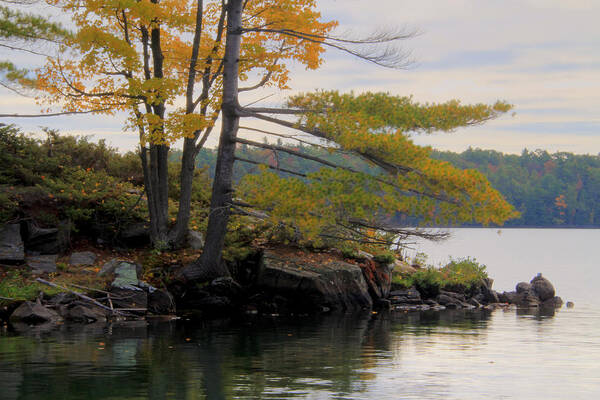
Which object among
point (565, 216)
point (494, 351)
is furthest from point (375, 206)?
point (565, 216)

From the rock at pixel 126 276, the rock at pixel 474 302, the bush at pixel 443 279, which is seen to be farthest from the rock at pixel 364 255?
the rock at pixel 126 276

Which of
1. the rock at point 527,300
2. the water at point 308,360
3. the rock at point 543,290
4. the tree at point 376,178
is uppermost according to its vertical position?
the tree at point 376,178

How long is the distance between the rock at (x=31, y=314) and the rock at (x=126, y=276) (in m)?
1.84

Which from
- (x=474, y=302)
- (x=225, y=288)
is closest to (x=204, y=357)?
(x=225, y=288)

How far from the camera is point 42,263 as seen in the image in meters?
18.7

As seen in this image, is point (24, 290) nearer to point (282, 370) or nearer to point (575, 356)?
point (282, 370)

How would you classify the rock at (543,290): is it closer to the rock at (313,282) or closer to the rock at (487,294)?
the rock at (487,294)

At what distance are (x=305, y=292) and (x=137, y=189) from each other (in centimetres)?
671

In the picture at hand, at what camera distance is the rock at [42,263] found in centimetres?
1838

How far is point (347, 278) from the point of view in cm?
2000

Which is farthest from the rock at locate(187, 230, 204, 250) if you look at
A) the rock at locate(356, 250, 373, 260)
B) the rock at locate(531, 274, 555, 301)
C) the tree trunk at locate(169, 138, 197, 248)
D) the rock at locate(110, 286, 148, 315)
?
the rock at locate(531, 274, 555, 301)

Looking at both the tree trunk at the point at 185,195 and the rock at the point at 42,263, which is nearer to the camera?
the rock at the point at 42,263

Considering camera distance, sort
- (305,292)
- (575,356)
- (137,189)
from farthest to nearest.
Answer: (137,189)
(305,292)
(575,356)

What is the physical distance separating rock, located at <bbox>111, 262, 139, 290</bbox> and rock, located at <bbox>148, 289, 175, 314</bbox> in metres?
0.50
